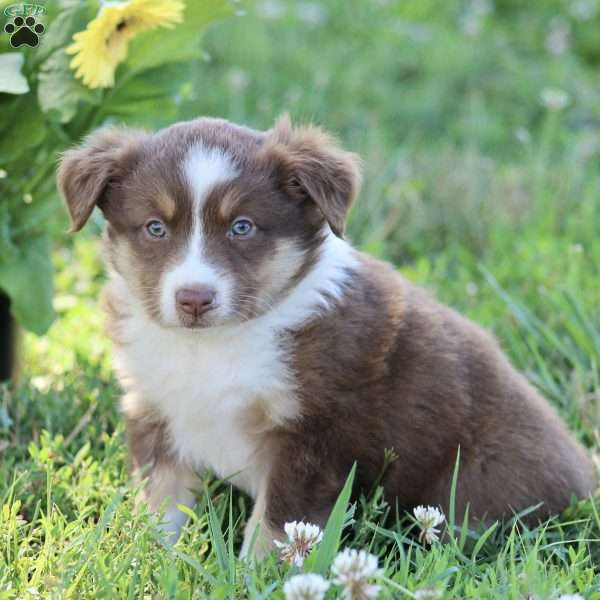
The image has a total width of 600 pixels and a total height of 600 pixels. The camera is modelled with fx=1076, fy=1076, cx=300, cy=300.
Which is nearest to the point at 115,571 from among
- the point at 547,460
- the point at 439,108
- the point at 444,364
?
the point at 444,364

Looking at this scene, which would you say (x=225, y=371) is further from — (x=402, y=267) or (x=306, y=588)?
(x=402, y=267)

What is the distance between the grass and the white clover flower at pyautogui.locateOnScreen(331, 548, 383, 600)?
0.51 ft

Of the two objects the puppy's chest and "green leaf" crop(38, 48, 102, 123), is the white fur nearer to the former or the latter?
the puppy's chest

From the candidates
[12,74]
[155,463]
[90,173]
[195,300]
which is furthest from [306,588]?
[12,74]

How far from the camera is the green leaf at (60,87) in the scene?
410 centimetres

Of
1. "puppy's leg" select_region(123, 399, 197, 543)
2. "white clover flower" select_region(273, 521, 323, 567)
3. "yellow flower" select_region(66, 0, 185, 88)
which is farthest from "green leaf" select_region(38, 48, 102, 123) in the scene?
"white clover flower" select_region(273, 521, 323, 567)

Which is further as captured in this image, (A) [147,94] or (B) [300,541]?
(A) [147,94]

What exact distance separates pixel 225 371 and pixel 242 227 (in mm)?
491

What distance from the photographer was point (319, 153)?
3543 mm

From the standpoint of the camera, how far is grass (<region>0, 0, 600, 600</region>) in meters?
3.11

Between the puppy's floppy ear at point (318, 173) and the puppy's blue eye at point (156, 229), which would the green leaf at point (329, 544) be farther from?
the puppy's blue eye at point (156, 229)

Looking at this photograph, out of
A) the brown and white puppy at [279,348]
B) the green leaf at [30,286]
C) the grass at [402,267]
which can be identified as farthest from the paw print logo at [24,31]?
the green leaf at [30,286]

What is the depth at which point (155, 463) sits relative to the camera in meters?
3.82

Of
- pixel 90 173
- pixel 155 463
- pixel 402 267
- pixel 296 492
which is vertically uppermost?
pixel 90 173
